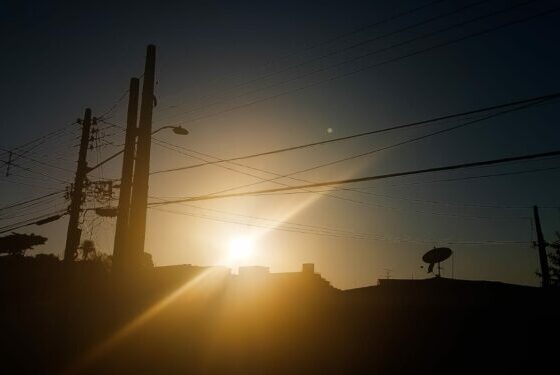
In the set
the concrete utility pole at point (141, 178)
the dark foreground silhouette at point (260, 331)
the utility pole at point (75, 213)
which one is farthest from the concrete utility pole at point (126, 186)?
the utility pole at point (75, 213)

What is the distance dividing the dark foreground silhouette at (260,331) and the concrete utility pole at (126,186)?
0.85 meters

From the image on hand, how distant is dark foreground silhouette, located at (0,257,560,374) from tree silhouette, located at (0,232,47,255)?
A: 19458 mm

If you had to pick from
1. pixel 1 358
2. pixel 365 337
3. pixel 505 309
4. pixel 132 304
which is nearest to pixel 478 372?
pixel 505 309

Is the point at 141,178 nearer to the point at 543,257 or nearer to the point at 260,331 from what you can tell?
the point at 260,331

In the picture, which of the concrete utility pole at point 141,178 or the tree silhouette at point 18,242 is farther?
the tree silhouette at point 18,242

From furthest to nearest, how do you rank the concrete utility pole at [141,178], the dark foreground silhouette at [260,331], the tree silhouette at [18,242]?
the tree silhouette at [18,242] < the concrete utility pole at [141,178] < the dark foreground silhouette at [260,331]

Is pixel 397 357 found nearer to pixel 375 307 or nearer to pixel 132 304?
pixel 375 307

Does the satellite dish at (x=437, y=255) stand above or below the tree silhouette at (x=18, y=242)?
below

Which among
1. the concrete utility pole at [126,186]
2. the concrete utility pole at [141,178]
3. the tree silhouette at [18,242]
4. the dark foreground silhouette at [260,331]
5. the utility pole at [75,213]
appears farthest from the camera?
the tree silhouette at [18,242]

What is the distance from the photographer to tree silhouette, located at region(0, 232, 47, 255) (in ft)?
119

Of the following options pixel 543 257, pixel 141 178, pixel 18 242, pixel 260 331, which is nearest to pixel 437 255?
pixel 543 257

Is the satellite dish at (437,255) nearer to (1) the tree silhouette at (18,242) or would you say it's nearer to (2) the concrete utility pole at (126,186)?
(2) the concrete utility pole at (126,186)

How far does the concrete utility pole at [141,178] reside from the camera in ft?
49.8

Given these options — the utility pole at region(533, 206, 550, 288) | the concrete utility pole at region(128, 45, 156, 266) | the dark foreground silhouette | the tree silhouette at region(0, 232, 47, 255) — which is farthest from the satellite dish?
the tree silhouette at region(0, 232, 47, 255)
